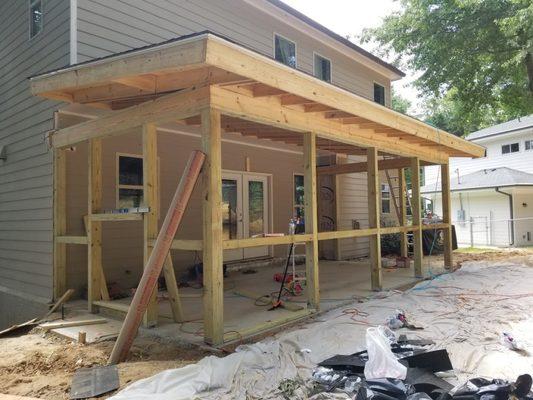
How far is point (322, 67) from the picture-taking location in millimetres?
11484

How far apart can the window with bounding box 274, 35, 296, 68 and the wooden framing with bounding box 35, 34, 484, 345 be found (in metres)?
3.86

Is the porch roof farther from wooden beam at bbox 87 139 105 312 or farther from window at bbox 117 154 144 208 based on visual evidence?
window at bbox 117 154 144 208

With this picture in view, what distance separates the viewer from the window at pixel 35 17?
23.8 feet

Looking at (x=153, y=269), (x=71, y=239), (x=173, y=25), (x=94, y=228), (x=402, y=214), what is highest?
(x=173, y=25)

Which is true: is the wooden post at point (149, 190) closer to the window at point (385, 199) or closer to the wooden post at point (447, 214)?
the wooden post at point (447, 214)

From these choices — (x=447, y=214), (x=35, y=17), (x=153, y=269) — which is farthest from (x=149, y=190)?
(x=447, y=214)

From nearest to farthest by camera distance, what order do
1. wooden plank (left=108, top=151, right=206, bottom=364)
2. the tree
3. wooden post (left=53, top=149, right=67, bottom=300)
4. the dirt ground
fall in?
the dirt ground, wooden plank (left=108, top=151, right=206, bottom=364), wooden post (left=53, top=149, right=67, bottom=300), the tree

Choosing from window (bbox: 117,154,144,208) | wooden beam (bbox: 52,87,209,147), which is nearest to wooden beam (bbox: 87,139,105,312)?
wooden beam (bbox: 52,87,209,147)

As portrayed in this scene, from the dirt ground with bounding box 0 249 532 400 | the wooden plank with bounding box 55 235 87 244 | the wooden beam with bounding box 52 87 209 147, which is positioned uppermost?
the wooden beam with bounding box 52 87 209 147

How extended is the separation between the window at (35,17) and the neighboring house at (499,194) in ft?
45.6

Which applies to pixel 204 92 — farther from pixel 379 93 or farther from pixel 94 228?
pixel 379 93

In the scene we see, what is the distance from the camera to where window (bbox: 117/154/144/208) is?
6.96 meters

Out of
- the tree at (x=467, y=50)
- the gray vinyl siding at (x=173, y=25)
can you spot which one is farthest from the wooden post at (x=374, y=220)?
the tree at (x=467, y=50)

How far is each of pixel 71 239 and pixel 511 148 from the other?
2204 cm
